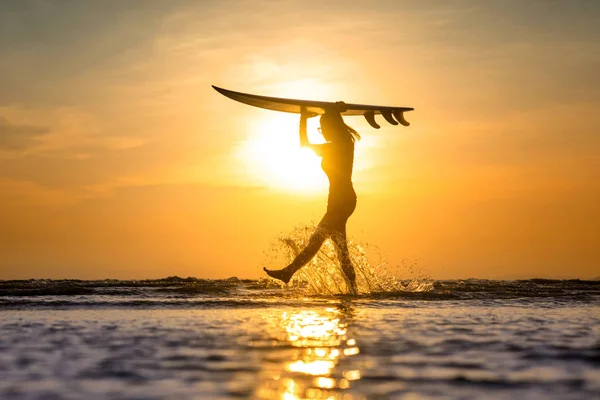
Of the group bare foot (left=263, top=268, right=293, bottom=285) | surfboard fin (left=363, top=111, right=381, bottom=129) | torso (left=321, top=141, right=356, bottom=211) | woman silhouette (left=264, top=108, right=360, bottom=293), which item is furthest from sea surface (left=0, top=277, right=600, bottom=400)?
surfboard fin (left=363, top=111, right=381, bottom=129)

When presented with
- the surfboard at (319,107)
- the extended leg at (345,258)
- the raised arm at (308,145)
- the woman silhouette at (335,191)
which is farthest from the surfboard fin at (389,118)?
the extended leg at (345,258)

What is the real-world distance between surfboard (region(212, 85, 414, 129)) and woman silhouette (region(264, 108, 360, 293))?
219 millimetres

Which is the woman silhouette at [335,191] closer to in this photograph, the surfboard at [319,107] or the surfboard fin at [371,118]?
the surfboard at [319,107]

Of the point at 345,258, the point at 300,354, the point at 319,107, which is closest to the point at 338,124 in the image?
the point at 319,107

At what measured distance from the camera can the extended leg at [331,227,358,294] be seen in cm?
1616

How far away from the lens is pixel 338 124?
659 inches

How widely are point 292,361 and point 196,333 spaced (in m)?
2.32

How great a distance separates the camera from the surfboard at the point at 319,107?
16891 mm

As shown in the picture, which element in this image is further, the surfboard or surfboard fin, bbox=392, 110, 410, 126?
surfboard fin, bbox=392, 110, 410, 126

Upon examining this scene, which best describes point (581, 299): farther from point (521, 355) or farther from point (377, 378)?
point (377, 378)

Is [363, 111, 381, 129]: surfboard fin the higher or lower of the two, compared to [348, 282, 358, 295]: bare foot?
higher

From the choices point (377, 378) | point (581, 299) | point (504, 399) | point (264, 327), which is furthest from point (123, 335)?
point (581, 299)

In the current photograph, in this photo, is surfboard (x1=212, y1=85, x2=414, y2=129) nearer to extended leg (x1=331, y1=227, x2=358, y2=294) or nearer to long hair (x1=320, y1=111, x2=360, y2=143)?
long hair (x1=320, y1=111, x2=360, y2=143)

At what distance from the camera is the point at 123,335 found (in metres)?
7.22
